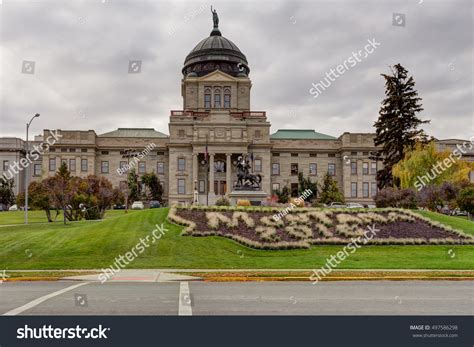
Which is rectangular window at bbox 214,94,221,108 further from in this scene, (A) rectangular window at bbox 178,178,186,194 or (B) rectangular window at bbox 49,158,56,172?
(B) rectangular window at bbox 49,158,56,172

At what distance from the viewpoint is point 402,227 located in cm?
2931

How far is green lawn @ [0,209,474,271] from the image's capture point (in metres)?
20.6

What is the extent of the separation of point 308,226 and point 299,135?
71403 mm

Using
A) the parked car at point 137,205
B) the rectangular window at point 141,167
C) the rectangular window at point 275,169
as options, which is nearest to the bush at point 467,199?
the parked car at point 137,205

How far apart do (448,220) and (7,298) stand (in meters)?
28.6

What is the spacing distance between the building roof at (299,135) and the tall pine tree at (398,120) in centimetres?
3846

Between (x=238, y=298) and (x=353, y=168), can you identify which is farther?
(x=353, y=168)

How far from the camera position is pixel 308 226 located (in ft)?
93.9

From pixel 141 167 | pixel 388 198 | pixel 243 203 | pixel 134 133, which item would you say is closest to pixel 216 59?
pixel 134 133

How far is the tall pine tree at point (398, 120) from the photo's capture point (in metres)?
55.5

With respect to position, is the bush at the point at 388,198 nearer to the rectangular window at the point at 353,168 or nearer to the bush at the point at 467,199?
the bush at the point at 467,199

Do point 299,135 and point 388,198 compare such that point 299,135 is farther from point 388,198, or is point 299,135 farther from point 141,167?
point 388,198

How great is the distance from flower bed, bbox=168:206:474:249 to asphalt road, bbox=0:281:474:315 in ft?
31.8
